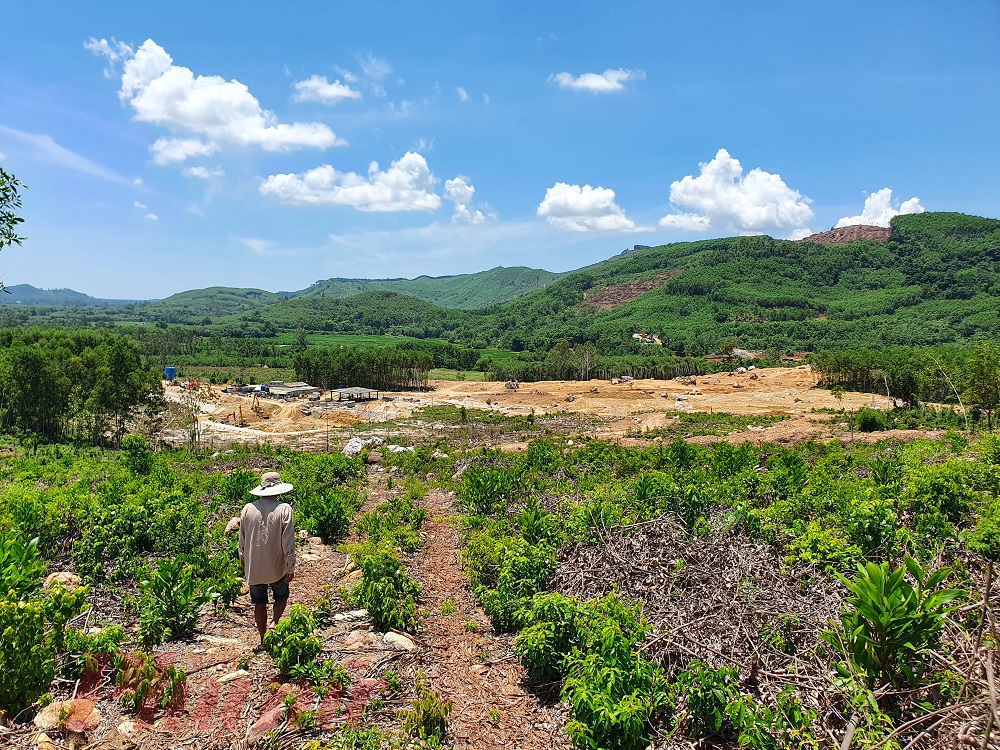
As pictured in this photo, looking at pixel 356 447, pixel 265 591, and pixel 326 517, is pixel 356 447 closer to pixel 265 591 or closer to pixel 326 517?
pixel 326 517

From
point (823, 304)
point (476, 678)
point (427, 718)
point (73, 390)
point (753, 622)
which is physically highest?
point (823, 304)

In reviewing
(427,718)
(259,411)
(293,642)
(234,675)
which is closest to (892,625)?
(427,718)

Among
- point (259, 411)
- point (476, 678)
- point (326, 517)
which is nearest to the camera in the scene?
point (476, 678)

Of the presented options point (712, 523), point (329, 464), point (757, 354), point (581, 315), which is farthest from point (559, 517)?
point (581, 315)

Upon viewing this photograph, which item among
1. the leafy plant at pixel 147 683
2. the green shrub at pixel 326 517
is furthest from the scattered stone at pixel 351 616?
the green shrub at pixel 326 517

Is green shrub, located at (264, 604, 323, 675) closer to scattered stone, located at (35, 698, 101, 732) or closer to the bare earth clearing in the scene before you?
scattered stone, located at (35, 698, 101, 732)

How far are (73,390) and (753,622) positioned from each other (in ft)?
135

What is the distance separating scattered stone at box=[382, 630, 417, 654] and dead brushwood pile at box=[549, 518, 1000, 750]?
1.96m

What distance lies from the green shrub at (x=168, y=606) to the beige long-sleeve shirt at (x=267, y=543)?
2.01 ft

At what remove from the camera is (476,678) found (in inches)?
221

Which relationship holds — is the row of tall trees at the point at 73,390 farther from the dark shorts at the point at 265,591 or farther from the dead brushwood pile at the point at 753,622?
the dead brushwood pile at the point at 753,622

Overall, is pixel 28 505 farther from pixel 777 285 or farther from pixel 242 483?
pixel 777 285

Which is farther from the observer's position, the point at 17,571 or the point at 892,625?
the point at 17,571

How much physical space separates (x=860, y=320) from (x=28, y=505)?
166551mm
